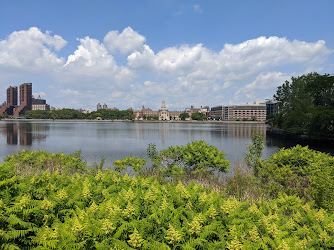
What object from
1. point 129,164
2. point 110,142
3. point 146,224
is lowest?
point 110,142

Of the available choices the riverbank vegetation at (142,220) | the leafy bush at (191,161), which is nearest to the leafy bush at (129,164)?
the leafy bush at (191,161)

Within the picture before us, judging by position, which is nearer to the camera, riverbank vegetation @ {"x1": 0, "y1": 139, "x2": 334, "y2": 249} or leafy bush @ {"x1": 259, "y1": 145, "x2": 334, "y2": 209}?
riverbank vegetation @ {"x1": 0, "y1": 139, "x2": 334, "y2": 249}

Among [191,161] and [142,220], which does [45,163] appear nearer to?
[191,161]

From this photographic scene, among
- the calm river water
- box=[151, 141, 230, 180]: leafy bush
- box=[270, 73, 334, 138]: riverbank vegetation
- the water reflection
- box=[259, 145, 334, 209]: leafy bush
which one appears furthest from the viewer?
box=[270, 73, 334, 138]: riverbank vegetation

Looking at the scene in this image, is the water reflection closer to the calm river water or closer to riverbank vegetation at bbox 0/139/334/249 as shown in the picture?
the calm river water

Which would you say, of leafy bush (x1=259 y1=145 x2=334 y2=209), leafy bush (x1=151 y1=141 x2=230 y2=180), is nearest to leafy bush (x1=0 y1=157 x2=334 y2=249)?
leafy bush (x1=259 y1=145 x2=334 y2=209)

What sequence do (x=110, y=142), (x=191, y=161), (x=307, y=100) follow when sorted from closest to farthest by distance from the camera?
(x=191, y=161) < (x=110, y=142) < (x=307, y=100)

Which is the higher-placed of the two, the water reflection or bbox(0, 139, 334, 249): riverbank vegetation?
bbox(0, 139, 334, 249): riverbank vegetation

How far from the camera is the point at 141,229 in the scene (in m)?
3.50

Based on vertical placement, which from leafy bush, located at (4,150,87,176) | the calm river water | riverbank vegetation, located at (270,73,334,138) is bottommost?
the calm river water

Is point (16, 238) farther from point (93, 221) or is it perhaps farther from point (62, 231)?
point (93, 221)

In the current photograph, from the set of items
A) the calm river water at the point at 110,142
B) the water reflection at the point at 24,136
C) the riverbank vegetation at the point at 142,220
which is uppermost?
the riverbank vegetation at the point at 142,220

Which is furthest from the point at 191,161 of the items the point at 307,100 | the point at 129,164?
the point at 307,100

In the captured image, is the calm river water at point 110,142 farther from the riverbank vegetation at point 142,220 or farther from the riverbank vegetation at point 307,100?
the riverbank vegetation at point 142,220
